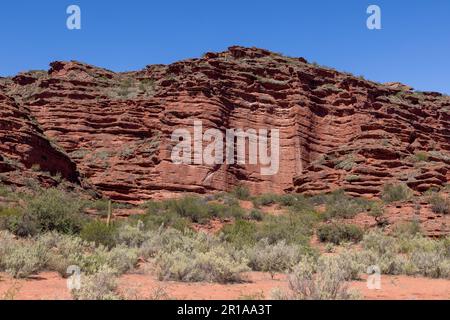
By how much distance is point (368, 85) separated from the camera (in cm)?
4159

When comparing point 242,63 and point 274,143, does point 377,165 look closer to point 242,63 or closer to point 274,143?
point 274,143

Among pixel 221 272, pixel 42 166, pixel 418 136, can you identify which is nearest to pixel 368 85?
pixel 418 136

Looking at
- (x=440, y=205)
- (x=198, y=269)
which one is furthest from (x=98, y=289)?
(x=440, y=205)

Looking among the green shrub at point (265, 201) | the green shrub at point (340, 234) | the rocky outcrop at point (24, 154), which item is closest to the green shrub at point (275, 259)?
the green shrub at point (340, 234)

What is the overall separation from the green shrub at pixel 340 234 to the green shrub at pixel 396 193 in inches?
440

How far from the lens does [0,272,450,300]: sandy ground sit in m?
5.39

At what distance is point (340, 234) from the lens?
14.6 metres

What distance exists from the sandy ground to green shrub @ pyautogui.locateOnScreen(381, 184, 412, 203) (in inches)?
712

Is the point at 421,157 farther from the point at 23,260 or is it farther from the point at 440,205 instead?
the point at 23,260

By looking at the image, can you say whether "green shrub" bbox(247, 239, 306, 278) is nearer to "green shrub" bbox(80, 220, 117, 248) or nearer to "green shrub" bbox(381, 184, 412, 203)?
"green shrub" bbox(80, 220, 117, 248)

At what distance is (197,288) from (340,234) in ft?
30.6

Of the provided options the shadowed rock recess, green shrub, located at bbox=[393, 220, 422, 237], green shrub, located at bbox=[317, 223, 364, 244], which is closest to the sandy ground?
green shrub, located at bbox=[317, 223, 364, 244]

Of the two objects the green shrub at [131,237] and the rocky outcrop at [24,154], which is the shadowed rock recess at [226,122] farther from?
the green shrub at [131,237]
